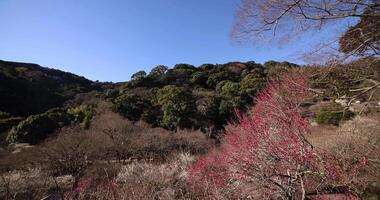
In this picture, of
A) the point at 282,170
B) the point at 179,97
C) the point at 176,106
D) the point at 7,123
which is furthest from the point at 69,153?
the point at 7,123

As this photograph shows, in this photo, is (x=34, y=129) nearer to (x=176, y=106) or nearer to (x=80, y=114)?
(x=80, y=114)

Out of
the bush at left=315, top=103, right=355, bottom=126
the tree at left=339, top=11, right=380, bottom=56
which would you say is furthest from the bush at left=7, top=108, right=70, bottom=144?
the tree at left=339, top=11, right=380, bottom=56

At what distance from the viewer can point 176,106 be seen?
2055 centimetres

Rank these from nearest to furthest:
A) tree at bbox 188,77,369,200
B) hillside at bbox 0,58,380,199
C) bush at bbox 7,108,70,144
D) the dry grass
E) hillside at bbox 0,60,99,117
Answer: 1. tree at bbox 188,77,369,200
2. the dry grass
3. hillside at bbox 0,58,380,199
4. bush at bbox 7,108,70,144
5. hillside at bbox 0,60,99,117

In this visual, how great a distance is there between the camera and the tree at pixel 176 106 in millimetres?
19562

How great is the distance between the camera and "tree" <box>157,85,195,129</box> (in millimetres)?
19562

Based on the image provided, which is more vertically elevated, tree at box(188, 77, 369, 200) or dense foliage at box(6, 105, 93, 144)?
tree at box(188, 77, 369, 200)

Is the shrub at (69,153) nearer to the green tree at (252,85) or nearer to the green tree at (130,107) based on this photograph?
the green tree at (130,107)

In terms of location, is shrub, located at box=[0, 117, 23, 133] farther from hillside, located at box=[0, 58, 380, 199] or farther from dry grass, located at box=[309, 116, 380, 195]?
dry grass, located at box=[309, 116, 380, 195]

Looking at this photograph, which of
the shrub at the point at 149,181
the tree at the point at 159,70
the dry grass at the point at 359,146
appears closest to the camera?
the dry grass at the point at 359,146

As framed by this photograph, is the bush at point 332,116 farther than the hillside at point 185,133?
Yes

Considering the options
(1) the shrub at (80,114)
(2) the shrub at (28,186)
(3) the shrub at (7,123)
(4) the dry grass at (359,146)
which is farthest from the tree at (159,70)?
(2) the shrub at (28,186)

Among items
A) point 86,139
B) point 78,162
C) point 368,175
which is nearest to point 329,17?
point 368,175

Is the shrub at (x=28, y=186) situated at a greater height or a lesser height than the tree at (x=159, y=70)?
lesser
